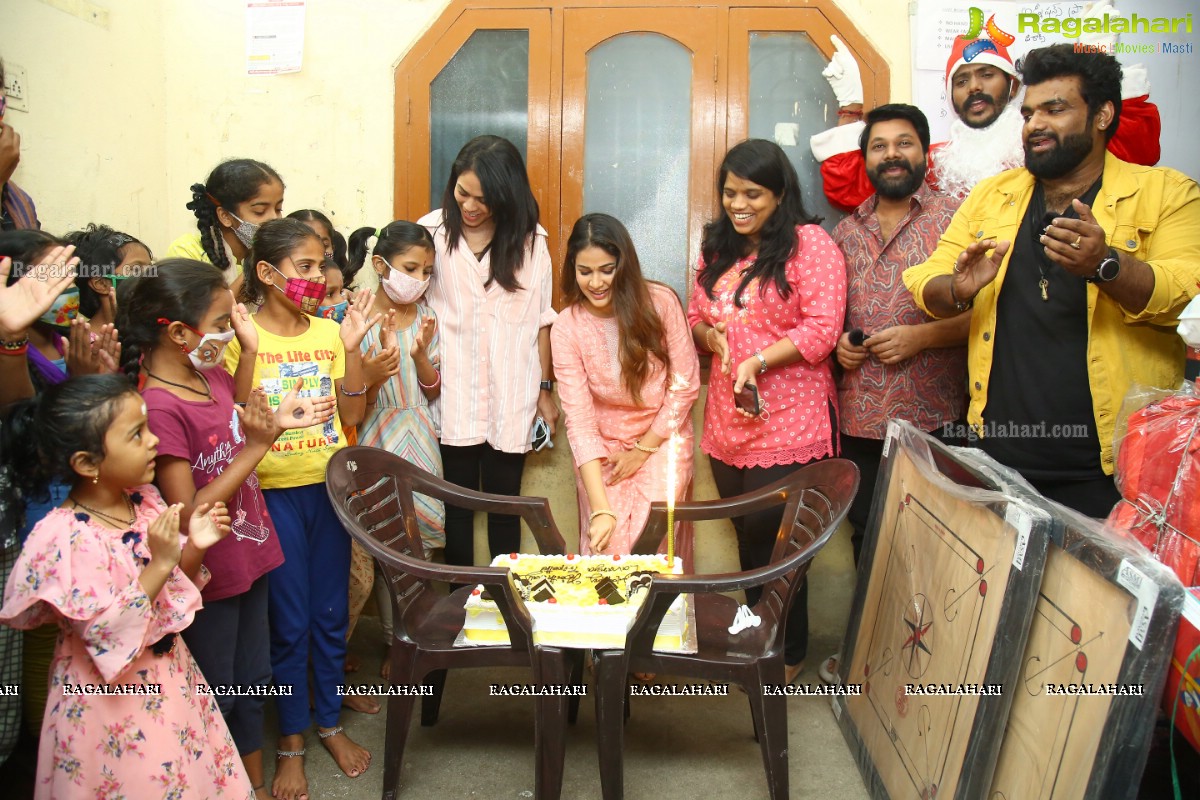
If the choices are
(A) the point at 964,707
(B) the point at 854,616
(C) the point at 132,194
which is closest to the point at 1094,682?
(A) the point at 964,707

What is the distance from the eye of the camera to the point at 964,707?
7.36 feet

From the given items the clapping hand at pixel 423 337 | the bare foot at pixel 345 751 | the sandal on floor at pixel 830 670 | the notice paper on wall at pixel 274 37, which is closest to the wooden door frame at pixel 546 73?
the notice paper on wall at pixel 274 37

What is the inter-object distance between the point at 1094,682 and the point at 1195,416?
2.39ft

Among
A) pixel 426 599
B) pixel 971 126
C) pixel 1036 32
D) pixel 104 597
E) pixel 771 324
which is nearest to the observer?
pixel 104 597

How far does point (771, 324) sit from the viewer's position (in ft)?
10.8

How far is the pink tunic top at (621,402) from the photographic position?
3.36 metres

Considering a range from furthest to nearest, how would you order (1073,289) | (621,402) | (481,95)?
(481,95) < (621,402) < (1073,289)

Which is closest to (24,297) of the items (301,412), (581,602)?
(301,412)

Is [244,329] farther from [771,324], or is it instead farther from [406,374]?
[771,324]

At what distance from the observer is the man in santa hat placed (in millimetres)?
3600

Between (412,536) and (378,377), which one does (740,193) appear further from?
(412,536)

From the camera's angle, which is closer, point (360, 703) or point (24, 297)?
point (24, 297)

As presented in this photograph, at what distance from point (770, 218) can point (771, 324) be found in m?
0.40

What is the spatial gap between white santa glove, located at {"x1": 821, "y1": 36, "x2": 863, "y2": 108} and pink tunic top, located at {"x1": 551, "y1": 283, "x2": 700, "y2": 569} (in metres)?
1.37
